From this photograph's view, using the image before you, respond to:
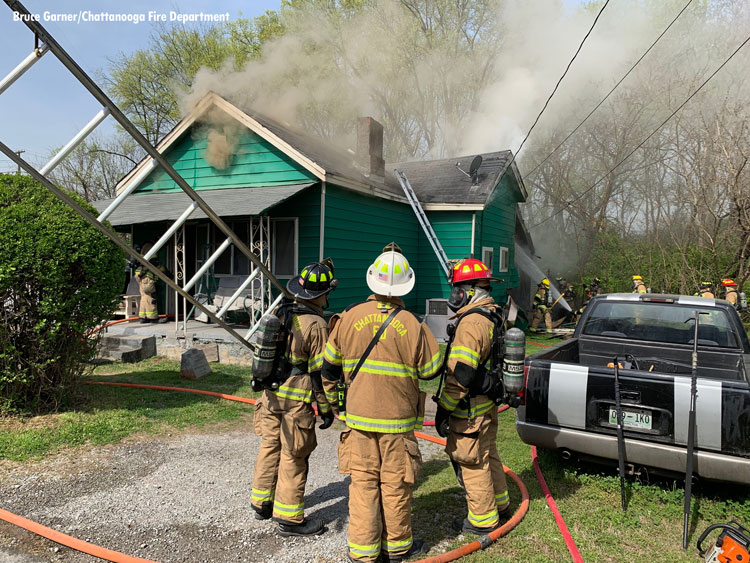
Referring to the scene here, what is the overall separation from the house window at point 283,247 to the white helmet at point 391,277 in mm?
7185

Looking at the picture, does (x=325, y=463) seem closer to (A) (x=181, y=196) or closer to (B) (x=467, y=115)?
(A) (x=181, y=196)

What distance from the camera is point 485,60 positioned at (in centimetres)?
2438

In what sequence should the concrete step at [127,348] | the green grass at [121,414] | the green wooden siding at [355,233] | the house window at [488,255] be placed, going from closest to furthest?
the green grass at [121,414], the concrete step at [127,348], the green wooden siding at [355,233], the house window at [488,255]

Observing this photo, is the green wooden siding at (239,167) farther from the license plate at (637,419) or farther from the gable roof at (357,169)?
the license plate at (637,419)

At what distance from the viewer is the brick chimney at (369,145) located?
12409 mm

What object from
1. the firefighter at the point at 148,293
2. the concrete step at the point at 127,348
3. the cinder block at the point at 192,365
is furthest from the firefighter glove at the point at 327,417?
the firefighter at the point at 148,293

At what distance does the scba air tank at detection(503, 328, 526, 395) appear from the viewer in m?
3.24

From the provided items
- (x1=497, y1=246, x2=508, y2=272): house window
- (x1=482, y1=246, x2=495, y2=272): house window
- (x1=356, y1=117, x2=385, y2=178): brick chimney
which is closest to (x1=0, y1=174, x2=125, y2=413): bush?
(x1=356, y1=117, x2=385, y2=178): brick chimney

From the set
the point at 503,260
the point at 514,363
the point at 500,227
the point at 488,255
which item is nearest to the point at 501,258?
the point at 503,260

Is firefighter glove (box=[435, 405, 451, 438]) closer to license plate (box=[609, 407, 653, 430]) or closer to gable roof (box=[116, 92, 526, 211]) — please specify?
license plate (box=[609, 407, 653, 430])

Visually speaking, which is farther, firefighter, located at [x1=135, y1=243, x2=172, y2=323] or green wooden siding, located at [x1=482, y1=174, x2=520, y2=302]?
green wooden siding, located at [x1=482, y1=174, x2=520, y2=302]

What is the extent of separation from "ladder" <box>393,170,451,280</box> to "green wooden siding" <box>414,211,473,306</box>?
0.95 ft

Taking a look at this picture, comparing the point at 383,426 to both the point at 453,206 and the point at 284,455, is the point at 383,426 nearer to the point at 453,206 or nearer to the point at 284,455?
the point at 284,455

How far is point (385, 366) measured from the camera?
2951 millimetres
